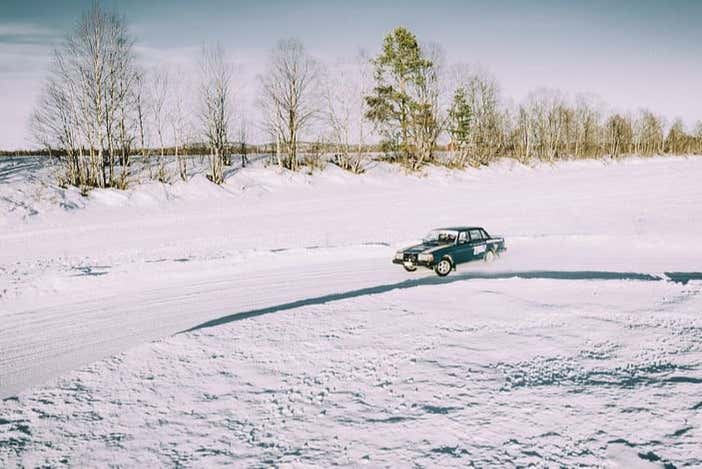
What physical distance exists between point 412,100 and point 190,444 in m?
45.8

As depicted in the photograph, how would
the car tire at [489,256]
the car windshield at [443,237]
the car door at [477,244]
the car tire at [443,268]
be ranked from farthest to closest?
the car tire at [489,256], the car door at [477,244], the car windshield at [443,237], the car tire at [443,268]

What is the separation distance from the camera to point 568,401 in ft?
15.8

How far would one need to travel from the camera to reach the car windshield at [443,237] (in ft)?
43.0

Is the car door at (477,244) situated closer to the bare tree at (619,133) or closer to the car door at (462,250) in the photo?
the car door at (462,250)

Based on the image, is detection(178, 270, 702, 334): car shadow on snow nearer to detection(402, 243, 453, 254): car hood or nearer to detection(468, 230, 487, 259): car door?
detection(402, 243, 453, 254): car hood

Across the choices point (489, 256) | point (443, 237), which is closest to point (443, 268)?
point (443, 237)

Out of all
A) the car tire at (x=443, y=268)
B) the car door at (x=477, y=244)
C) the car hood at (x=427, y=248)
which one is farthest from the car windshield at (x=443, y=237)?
the car tire at (x=443, y=268)

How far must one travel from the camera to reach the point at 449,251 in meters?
12.5

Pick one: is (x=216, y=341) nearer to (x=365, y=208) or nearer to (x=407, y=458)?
(x=407, y=458)

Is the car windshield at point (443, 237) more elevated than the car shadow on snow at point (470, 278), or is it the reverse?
the car windshield at point (443, 237)

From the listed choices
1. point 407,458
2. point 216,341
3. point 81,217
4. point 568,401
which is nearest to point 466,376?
point 568,401

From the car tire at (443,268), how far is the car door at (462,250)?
28 centimetres

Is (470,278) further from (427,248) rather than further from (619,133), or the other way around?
(619,133)

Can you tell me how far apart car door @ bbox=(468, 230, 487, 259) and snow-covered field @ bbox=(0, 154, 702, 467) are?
16.6 inches
